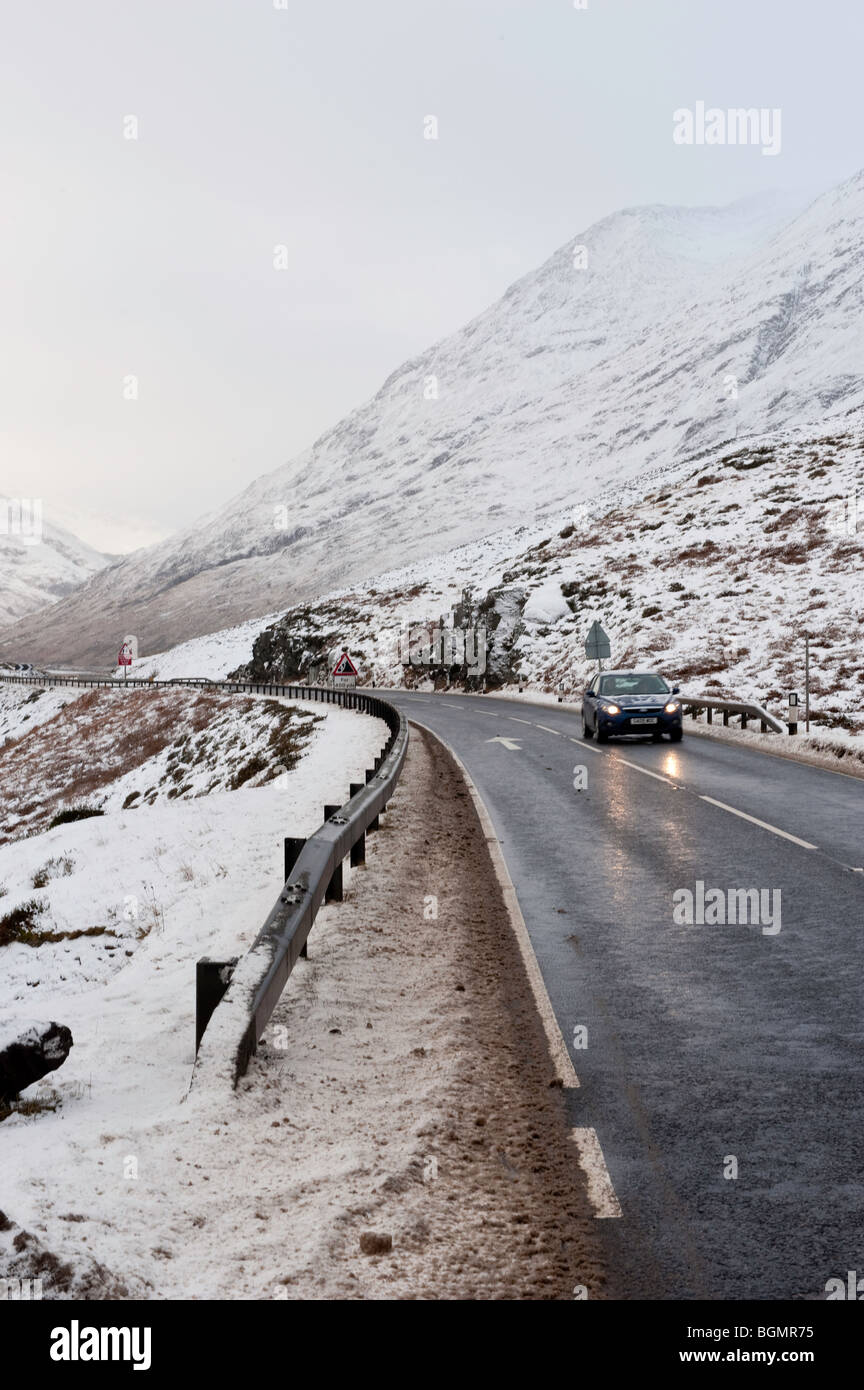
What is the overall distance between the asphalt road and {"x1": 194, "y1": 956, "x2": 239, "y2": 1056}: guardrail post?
5.73ft

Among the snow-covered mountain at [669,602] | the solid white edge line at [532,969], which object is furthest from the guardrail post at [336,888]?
the snow-covered mountain at [669,602]

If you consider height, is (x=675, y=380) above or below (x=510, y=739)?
above

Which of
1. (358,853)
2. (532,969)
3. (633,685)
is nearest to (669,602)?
(633,685)

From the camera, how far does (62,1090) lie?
488cm

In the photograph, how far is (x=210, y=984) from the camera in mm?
5176

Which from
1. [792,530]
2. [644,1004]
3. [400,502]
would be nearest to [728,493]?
[792,530]

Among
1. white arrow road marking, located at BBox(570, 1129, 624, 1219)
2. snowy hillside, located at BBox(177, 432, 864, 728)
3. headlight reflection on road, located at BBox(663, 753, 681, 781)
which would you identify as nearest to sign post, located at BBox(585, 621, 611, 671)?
snowy hillside, located at BBox(177, 432, 864, 728)

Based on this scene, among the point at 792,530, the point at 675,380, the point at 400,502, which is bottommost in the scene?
the point at 792,530

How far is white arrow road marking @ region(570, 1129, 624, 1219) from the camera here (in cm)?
388

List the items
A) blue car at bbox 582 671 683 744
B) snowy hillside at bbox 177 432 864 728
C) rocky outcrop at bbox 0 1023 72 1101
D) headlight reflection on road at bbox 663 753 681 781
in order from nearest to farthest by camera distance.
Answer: rocky outcrop at bbox 0 1023 72 1101
headlight reflection on road at bbox 663 753 681 781
blue car at bbox 582 671 683 744
snowy hillside at bbox 177 432 864 728

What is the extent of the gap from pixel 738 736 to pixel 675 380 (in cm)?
15539

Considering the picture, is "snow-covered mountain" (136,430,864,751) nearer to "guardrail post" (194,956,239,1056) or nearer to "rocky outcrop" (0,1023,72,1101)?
"guardrail post" (194,956,239,1056)
